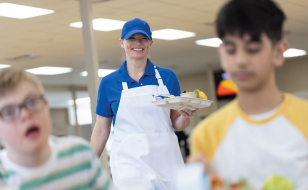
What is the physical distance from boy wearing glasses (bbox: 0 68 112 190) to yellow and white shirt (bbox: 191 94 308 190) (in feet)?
1.39

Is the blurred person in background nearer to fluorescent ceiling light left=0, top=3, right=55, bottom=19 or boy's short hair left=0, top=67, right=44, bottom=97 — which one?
boy's short hair left=0, top=67, right=44, bottom=97

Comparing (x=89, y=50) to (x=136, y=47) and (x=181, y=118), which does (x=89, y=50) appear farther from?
(x=181, y=118)

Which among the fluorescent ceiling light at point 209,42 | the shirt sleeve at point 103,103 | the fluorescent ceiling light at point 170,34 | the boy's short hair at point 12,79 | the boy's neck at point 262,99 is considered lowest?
the fluorescent ceiling light at point 209,42

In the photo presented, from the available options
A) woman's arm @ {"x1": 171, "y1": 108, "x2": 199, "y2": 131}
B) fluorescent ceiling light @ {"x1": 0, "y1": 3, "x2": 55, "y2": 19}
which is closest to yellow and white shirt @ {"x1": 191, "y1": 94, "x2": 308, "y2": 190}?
woman's arm @ {"x1": 171, "y1": 108, "x2": 199, "y2": 131}

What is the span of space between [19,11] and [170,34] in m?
3.64

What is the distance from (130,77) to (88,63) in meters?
3.76

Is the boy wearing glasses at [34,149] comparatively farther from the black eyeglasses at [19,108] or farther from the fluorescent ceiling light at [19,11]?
the fluorescent ceiling light at [19,11]

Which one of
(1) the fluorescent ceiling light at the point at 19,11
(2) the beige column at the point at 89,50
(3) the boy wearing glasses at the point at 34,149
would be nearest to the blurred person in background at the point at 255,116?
(3) the boy wearing glasses at the point at 34,149

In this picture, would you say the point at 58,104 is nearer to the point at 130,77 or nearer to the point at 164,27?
the point at 164,27

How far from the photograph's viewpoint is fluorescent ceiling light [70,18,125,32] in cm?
757

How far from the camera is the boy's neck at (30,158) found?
1.27 metres

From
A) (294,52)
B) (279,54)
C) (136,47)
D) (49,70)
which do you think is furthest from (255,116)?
(294,52)

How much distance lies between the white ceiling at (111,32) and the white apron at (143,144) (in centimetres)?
396

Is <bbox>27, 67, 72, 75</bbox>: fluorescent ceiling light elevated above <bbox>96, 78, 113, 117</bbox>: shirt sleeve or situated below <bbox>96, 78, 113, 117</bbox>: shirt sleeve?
below
